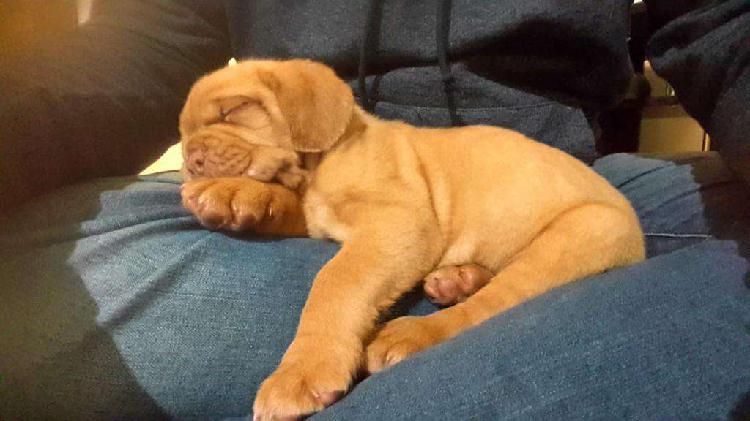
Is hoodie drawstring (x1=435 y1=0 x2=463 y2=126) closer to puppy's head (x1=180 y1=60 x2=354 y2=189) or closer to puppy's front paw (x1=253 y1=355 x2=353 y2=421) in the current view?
puppy's head (x1=180 y1=60 x2=354 y2=189)

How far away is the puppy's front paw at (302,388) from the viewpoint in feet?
2.89

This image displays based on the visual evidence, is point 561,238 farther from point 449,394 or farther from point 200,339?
point 200,339

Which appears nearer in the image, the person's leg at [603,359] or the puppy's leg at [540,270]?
the person's leg at [603,359]

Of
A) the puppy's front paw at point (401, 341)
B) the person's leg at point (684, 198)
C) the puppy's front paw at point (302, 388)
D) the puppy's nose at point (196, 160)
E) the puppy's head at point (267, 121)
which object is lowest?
the puppy's front paw at point (401, 341)

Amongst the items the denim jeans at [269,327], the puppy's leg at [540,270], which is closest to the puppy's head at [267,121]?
the denim jeans at [269,327]

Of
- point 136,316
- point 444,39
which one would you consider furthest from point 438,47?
point 136,316

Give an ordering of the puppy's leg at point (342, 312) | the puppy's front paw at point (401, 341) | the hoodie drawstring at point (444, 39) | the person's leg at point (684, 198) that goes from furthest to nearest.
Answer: the hoodie drawstring at point (444, 39)
the person's leg at point (684, 198)
the puppy's front paw at point (401, 341)
the puppy's leg at point (342, 312)

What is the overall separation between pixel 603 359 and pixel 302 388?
0.37m

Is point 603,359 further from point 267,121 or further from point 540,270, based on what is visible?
point 267,121

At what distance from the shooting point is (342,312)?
1.04 meters

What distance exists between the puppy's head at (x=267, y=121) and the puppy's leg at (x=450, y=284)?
1.04 feet

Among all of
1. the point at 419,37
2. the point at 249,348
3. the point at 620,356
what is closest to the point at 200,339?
the point at 249,348

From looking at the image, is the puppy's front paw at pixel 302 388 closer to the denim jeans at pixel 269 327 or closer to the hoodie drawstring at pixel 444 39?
the denim jeans at pixel 269 327

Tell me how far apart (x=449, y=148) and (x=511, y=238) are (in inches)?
8.9
